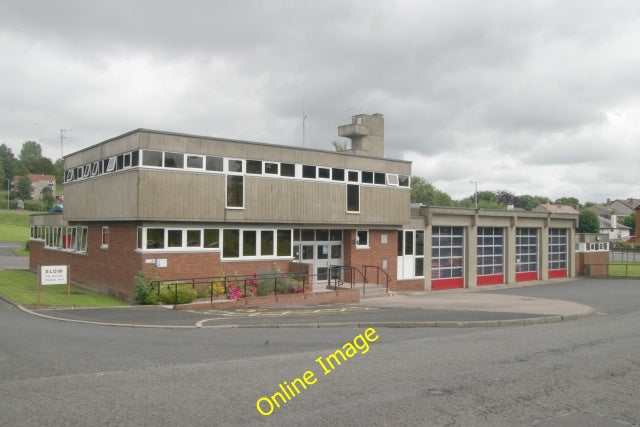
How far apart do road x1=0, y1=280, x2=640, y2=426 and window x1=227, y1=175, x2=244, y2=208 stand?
928cm

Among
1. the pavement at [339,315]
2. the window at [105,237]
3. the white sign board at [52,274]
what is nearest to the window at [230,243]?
the pavement at [339,315]

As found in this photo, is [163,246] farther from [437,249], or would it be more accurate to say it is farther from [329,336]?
[437,249]

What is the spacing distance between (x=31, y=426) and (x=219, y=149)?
1706 cm

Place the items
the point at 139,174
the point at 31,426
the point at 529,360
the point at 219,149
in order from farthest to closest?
the point at 219,149
the point at 139,174
the point at 529,360
the point at 31,426

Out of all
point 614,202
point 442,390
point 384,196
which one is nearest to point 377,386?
point 442,390

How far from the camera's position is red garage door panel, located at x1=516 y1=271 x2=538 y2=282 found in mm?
40250

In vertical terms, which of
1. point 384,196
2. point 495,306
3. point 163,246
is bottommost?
point 495,306

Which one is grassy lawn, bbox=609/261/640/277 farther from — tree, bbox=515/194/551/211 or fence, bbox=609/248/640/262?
tree, bbox=515/194/551/211

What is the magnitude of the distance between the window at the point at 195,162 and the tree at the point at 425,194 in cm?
8919

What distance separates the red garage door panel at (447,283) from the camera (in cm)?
3347

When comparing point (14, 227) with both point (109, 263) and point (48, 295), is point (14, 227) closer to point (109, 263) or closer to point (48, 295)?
point (48, 295)

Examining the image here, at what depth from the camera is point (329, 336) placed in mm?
14156

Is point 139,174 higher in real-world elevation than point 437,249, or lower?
higher

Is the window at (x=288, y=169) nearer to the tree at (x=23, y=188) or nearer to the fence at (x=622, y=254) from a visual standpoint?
the fence at (x=622, y=254)
